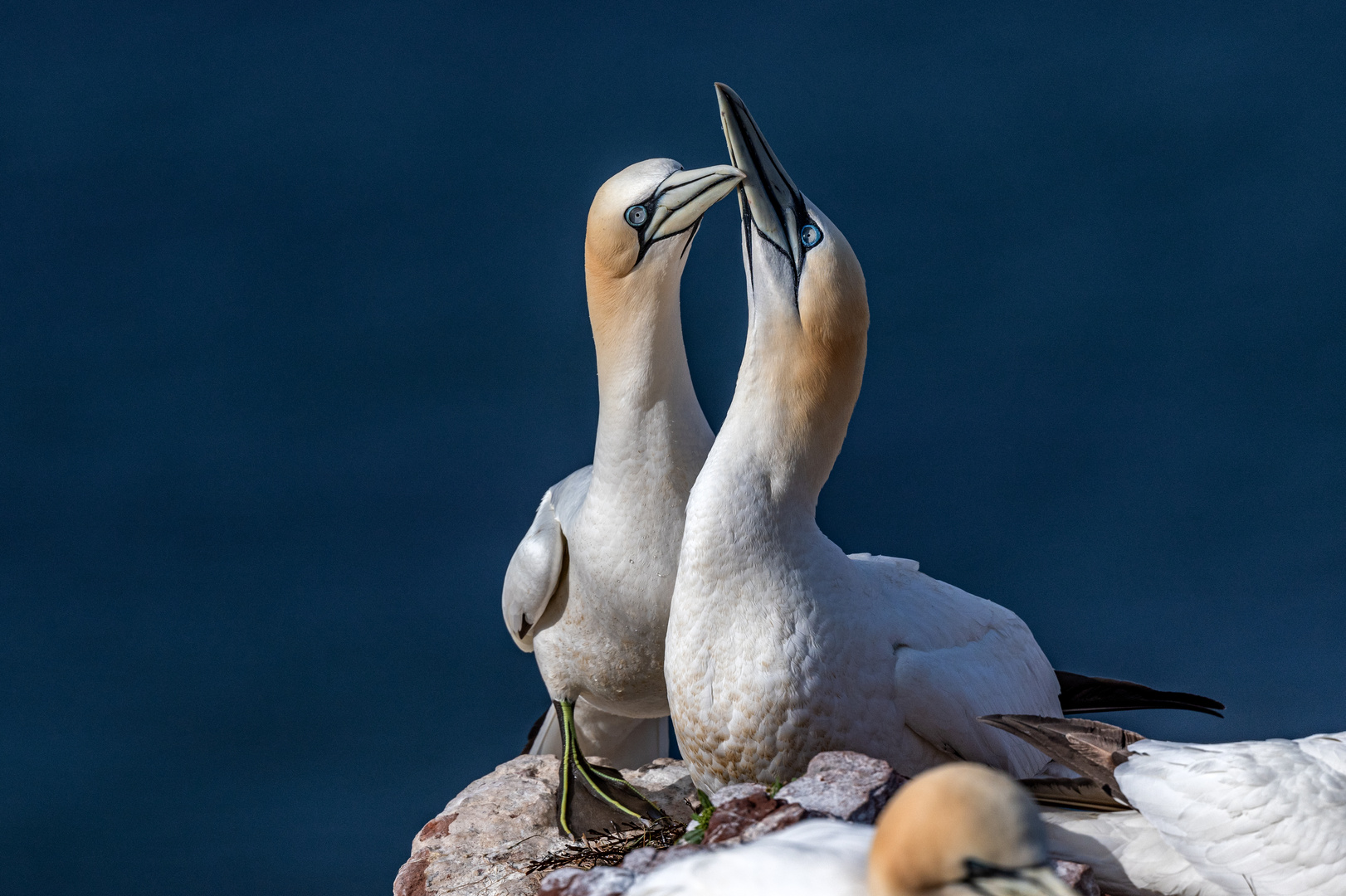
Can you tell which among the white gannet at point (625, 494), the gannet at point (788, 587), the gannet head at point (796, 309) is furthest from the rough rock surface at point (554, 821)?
the gannet head at point (796, 309)

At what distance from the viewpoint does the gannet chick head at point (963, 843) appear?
195cm

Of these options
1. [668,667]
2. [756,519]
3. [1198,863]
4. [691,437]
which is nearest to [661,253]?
[691,437]

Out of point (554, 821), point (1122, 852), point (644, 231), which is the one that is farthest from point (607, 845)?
point (644, 231)

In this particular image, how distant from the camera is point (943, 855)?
6.43ft

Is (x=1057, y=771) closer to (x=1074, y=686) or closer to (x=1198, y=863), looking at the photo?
(x=1074, y=686)

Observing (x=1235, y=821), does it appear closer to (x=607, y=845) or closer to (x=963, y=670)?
(x=963, y=670)

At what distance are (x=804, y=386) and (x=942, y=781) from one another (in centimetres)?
142

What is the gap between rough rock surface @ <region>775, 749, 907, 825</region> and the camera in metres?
2.65

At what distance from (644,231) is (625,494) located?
29.2 inches

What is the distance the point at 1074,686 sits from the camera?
4.11 m

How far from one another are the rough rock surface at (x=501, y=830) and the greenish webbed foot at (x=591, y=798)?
0.23 feet

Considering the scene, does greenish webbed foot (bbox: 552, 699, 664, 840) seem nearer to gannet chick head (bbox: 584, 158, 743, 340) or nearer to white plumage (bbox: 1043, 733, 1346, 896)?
gannet chick head (bbox: 584, 158, 743, 340)

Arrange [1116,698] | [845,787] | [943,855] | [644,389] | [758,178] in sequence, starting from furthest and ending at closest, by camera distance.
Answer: [1116,698]
[644,389]
[758,178]
[845,787]
[943,855]

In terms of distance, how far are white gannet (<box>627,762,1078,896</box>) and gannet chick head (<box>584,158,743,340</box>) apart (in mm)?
1987
